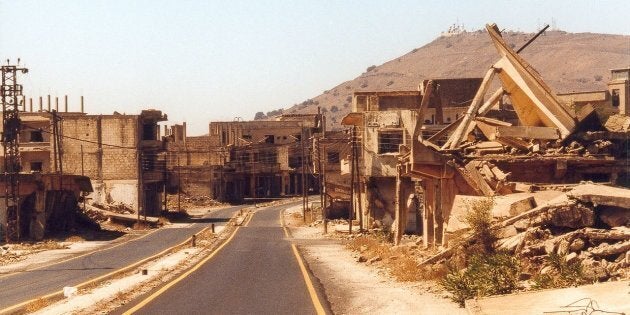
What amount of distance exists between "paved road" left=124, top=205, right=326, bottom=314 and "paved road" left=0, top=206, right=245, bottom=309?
391cm

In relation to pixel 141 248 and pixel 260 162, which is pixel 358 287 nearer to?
pixel 141 248

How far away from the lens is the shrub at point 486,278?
14.6 meters

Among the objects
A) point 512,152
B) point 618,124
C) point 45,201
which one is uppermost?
point 618,124

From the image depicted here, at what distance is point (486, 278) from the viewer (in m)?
14.9

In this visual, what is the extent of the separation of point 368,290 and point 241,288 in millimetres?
3082

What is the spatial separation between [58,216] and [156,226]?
10977mm

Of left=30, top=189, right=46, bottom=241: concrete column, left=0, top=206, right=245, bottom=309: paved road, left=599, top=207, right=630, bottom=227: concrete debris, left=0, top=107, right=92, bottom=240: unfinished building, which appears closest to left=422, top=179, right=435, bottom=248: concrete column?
left=0, top=206, right=245, bottom=309: paved road

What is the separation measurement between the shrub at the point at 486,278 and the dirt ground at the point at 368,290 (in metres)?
0.30

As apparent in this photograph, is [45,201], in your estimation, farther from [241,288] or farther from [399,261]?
[241,288]

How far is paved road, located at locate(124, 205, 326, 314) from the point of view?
16.3m

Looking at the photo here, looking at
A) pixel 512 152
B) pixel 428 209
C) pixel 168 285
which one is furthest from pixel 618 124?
pixel 168 285

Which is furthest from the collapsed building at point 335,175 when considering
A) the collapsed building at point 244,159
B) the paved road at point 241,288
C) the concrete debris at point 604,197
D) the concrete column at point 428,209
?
the concrete debris at point 604,197

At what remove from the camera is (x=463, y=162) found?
2577 centimetres

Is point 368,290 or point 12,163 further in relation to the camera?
point 12,163
